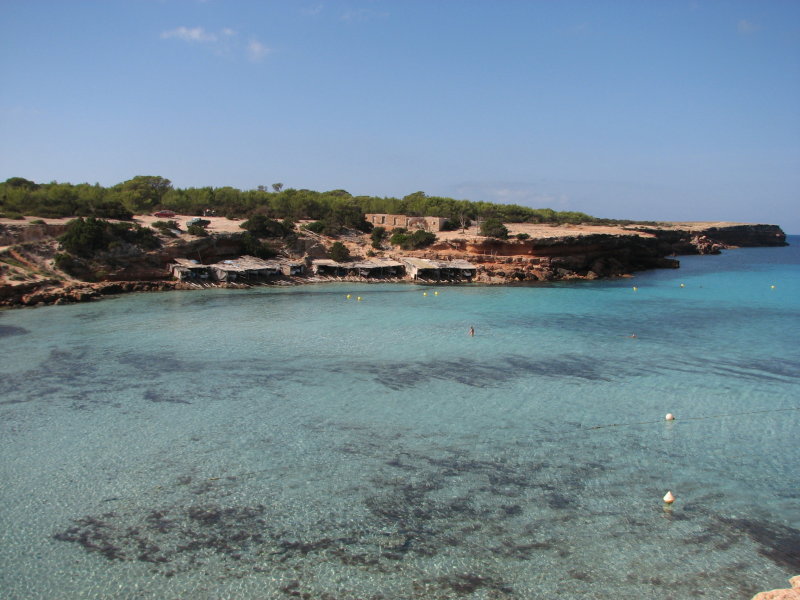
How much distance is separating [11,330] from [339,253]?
2402 cm

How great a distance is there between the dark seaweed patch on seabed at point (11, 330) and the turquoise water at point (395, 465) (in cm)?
82

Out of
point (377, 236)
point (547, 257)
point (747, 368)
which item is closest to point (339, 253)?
point (377, 236)

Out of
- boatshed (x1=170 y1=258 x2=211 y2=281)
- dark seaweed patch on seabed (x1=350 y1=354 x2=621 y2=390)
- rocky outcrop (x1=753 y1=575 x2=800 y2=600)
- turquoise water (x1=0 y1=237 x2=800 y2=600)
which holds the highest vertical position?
boatshed (x1=170 y1=258 x2=211 y2=281)

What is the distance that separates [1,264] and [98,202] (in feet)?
46.6

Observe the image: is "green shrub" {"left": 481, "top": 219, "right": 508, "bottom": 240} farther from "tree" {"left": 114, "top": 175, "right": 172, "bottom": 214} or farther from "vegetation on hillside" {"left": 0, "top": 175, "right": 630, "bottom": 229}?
"tree" {"left": 114, "top": 175, "right": 172, "bottom": 214}

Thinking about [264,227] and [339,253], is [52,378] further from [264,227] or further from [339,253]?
[264,227]

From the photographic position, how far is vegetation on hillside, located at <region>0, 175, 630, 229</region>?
42625 mm

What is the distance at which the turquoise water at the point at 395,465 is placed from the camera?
8.27 meters

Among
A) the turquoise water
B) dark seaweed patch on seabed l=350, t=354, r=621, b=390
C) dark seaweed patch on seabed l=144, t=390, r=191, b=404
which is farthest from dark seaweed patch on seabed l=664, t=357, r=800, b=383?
dark seaweed patch on seabed l=144, t=390, r=191, b=404

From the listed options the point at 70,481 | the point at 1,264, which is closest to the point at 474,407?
the point at 70,481

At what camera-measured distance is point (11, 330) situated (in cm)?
2358

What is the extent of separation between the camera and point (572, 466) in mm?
11453

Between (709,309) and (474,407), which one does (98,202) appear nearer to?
(474,407)

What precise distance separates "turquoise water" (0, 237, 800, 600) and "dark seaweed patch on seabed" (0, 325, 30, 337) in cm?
82
